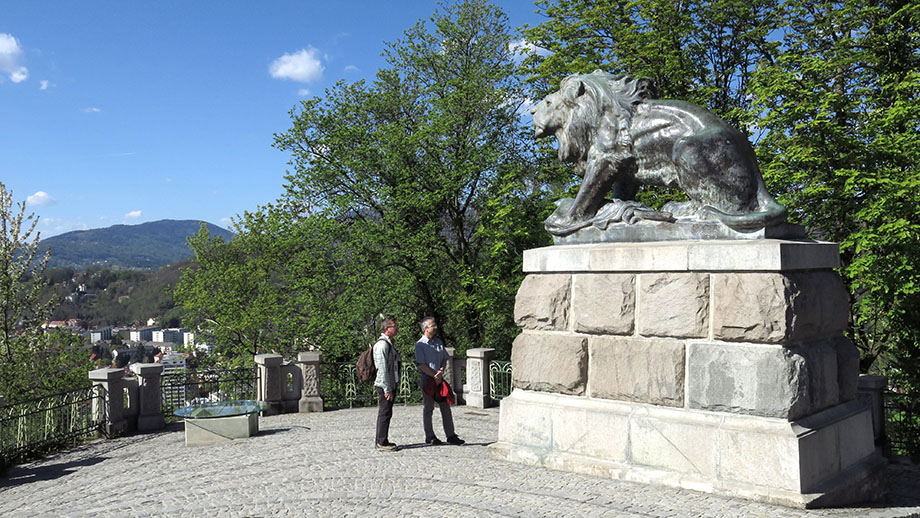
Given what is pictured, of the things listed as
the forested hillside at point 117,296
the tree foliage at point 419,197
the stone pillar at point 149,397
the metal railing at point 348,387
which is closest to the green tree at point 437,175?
the tree foliage at point 419,197

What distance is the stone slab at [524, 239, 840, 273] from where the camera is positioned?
5.20 m

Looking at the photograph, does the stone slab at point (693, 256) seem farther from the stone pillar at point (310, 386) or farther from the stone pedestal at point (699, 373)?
the stone pillar at point (310, 386)

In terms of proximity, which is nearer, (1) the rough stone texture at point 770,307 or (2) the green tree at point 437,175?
(1) the rough stone texture at point 770,307

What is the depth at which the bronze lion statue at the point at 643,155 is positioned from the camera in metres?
5.77

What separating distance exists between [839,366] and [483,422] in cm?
573

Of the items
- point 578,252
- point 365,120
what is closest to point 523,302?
point 578,252

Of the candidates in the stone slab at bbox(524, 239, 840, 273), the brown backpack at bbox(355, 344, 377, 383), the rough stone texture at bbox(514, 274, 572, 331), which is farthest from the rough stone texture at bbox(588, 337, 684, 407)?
the brown backpack at bbox(355, 344, 377, 383)

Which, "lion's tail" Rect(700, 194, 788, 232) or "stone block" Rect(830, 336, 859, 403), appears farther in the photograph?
"stone block" Rect(830, 336, 859, 403)

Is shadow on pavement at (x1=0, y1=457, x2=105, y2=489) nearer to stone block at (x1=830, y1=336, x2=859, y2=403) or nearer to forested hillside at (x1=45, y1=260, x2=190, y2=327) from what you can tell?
stone block at (x1=830, y1=336, x2=859, y2=403)

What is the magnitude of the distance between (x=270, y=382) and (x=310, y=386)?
2.48ft

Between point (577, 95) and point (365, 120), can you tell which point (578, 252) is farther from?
point (365, 120)

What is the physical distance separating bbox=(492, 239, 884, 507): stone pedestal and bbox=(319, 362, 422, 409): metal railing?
24.0 ft

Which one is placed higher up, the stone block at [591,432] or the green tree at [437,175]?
the green tree at [437,175]

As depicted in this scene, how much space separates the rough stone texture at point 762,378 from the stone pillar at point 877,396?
310 cm
